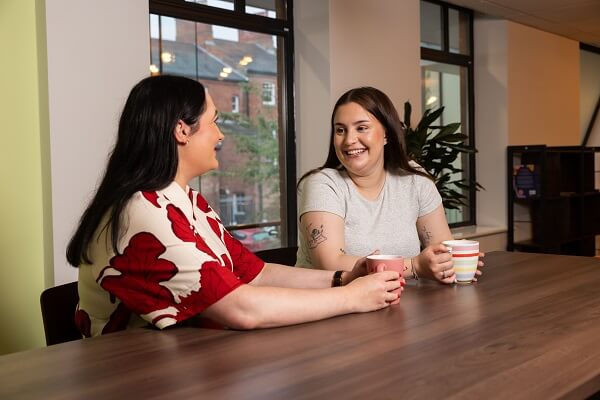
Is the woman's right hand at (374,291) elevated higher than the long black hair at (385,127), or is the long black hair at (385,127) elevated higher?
A: the long black hair at (385,127)

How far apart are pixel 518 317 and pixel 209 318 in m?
0.64

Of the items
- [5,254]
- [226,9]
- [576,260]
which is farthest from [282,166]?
[576,260]

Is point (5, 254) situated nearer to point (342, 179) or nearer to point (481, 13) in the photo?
point (342, 179)

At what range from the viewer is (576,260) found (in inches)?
84.3

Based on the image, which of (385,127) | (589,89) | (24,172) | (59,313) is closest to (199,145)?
(59,313)

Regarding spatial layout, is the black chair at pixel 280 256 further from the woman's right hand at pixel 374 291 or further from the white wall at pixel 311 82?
the white wall at pixel 311 82

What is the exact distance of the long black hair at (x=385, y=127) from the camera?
90.4 inches

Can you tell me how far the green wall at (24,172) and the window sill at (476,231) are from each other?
11.7 ft

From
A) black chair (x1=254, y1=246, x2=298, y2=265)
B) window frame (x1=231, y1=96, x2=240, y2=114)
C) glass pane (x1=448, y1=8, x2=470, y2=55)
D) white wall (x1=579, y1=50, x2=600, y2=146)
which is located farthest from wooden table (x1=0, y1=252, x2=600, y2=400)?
white wall (x1=579, y1=50, x2=600, y2=146)

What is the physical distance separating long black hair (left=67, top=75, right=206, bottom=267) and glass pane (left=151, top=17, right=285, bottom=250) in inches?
87.2

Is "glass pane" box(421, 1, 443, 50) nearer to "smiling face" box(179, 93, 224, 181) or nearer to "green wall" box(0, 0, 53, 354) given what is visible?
"green wall" box(0, 0, 53, 354)

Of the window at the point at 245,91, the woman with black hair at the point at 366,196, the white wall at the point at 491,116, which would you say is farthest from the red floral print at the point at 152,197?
the white wall at the point at 491,116

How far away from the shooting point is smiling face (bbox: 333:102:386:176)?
87.8 inches

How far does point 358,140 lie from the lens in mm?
2240
